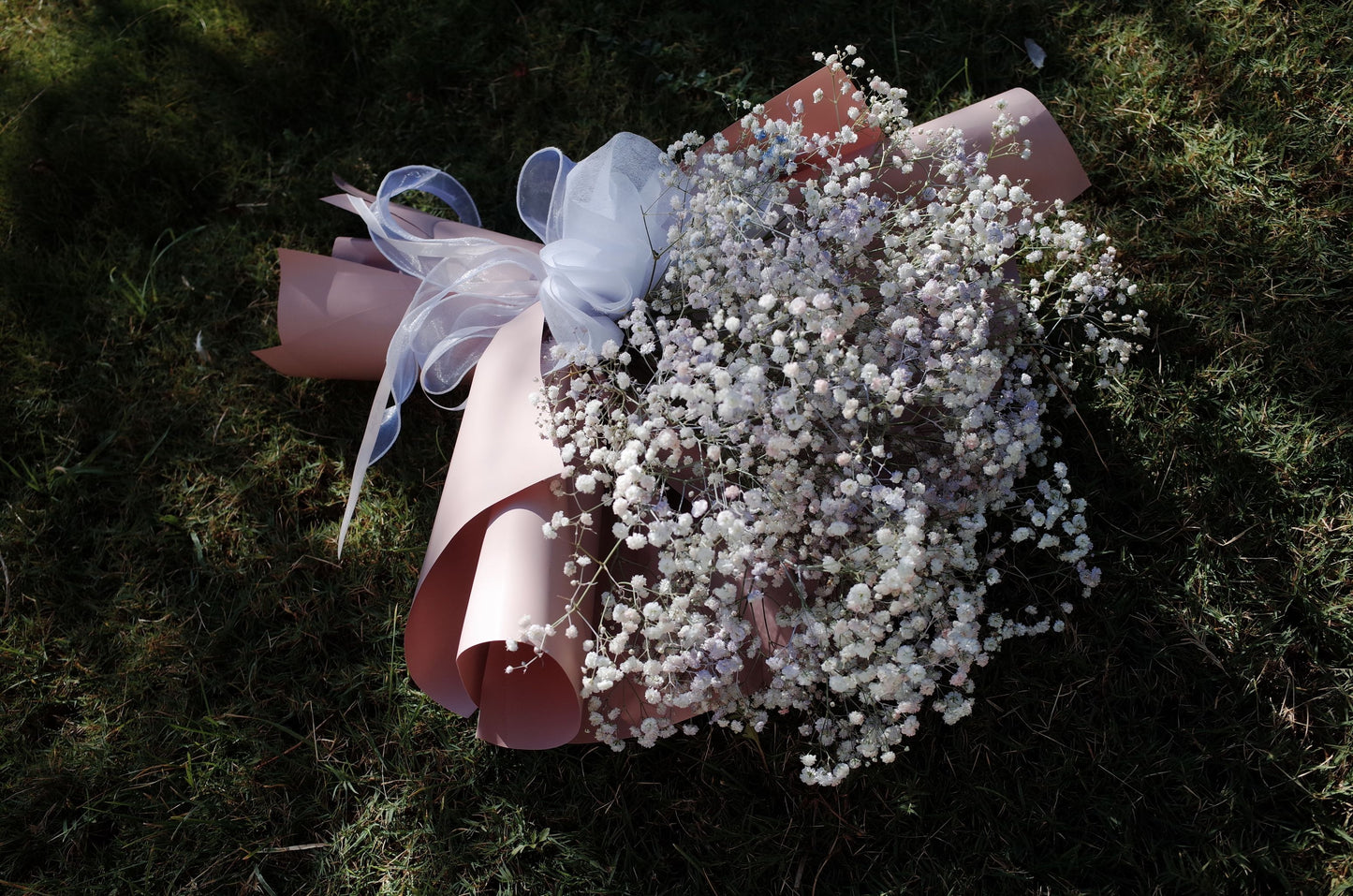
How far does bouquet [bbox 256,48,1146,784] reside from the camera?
189cm

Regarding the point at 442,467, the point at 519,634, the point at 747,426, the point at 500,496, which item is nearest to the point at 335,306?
the point at 442,467

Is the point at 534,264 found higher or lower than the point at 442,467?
higher

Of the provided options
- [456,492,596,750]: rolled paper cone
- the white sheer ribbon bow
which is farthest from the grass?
the white sheer ribbon bow

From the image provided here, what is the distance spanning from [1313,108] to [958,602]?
2.01 metres

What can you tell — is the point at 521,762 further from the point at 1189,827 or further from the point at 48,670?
the point at 1189,827

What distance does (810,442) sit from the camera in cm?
193

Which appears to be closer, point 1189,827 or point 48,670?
point 1189,827

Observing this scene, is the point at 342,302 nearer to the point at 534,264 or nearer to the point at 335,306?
the point at 335,306

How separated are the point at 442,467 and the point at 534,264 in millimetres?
682

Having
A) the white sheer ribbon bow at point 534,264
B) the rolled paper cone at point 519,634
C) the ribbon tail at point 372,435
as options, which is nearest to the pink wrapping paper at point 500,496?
the rolled paper cone at point 519,634

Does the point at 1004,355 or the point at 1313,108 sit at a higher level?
the point at 1313,108

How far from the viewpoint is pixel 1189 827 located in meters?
2.29

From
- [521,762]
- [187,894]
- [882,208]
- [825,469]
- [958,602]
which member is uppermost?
[882,208]

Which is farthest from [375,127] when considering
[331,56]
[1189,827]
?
[1189,827]
